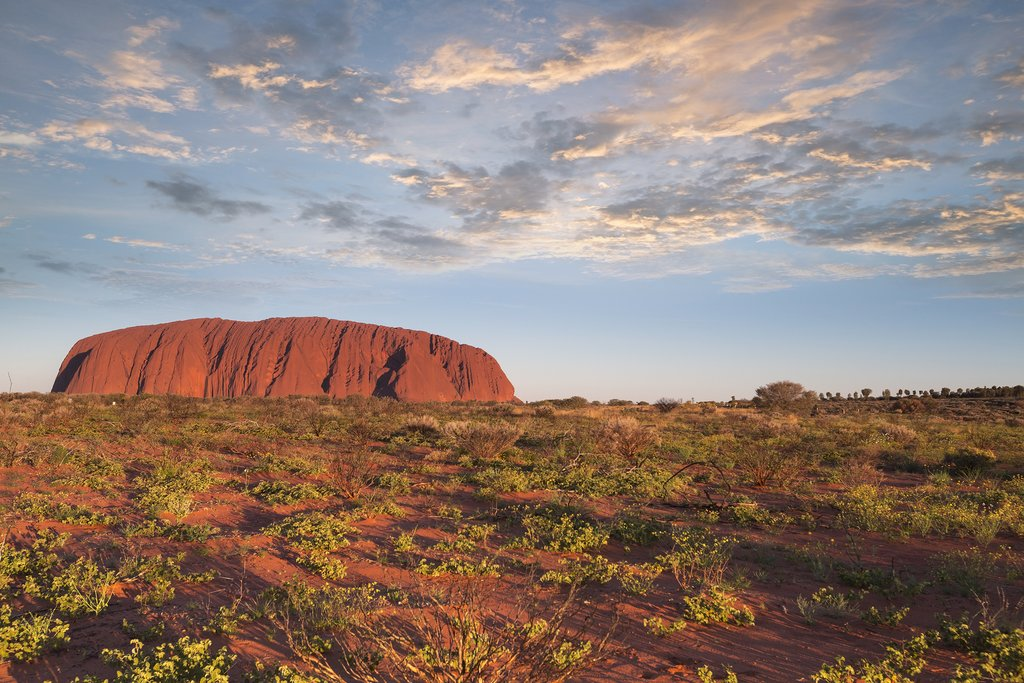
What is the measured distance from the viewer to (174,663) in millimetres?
4188

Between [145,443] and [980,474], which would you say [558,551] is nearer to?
[980,474]

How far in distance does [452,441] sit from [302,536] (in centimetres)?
853

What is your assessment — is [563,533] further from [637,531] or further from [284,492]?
[284,492]

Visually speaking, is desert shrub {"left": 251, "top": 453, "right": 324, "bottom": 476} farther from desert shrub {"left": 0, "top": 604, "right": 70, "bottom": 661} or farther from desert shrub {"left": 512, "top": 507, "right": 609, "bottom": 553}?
desert shrub {"left": 0, "top": 604, "right": 70, "bottom": 661}

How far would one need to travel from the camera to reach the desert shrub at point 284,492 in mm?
9805

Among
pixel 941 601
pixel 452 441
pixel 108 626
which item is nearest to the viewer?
pixel 108 626

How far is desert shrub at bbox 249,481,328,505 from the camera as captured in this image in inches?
386

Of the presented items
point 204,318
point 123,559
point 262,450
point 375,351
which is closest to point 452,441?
point 262,450

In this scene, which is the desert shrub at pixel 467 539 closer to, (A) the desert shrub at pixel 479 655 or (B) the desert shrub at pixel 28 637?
(A) the desert shrub at pixel 479 655

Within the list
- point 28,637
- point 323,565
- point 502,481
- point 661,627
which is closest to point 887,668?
point 661,627

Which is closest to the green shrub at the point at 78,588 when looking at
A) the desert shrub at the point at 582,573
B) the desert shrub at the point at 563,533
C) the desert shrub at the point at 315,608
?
the desert shrub at the point at 315,608

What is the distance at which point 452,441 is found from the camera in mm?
16172

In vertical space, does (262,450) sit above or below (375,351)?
below

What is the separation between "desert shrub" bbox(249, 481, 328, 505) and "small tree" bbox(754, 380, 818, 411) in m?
36.1
